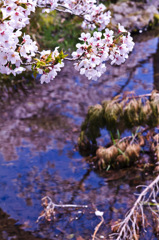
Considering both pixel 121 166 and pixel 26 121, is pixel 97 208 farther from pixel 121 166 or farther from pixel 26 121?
pixel 26 121

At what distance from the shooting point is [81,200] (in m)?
3.64

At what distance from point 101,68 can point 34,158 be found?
262cm

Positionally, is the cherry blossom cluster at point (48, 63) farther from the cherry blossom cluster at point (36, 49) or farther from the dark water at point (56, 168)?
the dark water at point (56, 168)

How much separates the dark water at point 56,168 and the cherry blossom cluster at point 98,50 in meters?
1.73

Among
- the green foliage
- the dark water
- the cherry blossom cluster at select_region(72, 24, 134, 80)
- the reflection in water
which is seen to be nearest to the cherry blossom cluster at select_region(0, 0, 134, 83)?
the cherry blossom cluster at select_region(72, 24, 134, 80)

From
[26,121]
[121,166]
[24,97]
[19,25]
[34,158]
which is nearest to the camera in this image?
[19,25]

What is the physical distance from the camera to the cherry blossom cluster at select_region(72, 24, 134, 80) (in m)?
2.06

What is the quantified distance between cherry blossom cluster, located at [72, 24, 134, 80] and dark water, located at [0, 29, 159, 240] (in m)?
1.73

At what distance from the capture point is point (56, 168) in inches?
169

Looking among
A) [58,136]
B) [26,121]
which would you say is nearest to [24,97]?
[26,121]

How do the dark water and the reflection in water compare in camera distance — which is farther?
the reflection in water

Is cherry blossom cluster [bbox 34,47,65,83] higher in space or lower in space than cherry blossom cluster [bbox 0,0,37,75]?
lower

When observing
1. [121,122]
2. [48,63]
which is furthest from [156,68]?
[48,63]

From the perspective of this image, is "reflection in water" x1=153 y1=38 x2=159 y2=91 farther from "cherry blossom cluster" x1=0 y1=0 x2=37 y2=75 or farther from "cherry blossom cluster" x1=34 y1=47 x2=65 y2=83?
"cherry blossom cluster" x1=0 y1=0 x2=37 y2=75
